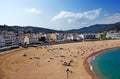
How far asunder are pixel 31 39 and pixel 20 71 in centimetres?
6758

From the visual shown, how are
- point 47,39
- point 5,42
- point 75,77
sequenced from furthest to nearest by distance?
point 47,39
point 5,42
point 75,77

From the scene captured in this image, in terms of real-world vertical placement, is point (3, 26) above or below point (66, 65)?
above

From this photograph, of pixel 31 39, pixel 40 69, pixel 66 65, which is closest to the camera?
pixel 40 69

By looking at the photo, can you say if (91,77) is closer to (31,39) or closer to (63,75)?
(63,75)

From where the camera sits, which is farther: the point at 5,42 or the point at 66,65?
the point at 5,42

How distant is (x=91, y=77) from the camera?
3028 cm

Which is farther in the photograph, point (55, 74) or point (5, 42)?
point (5, 42)

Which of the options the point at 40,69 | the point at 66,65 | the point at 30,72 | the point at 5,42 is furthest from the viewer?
the point at 5,42

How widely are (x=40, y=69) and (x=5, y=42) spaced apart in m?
51.6

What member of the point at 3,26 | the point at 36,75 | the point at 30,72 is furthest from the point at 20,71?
the point at 3,26

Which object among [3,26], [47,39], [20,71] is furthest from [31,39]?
[20,71]

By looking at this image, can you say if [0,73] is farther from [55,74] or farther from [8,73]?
[55,74]

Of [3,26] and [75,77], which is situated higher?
[3,26]

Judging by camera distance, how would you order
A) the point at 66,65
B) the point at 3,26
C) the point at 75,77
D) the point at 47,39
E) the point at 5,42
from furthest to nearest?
the point at 3,26 → the point at 47,39 → the point at 5,42 → the point at 66,65 → the point at 75,77
